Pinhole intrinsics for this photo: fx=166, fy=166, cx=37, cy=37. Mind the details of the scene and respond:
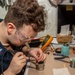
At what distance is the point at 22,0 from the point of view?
3.44ft

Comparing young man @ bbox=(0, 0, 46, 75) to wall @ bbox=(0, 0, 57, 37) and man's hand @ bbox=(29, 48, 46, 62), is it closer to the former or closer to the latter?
man's hand @ bbox=(29, 48, 46, 62)

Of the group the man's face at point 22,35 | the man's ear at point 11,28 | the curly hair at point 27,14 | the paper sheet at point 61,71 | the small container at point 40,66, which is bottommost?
the paper sheet at point 61,71

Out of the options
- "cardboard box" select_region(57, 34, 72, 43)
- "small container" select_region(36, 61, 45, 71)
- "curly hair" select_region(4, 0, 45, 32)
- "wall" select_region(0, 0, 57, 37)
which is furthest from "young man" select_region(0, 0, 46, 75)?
"wall" select_region(0, 0, 57, 37)

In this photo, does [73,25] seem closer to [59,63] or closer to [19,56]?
[59,63]

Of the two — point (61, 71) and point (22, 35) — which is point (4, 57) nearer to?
point (22, 35)

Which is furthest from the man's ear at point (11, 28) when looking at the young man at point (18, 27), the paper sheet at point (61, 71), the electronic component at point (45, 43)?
the electronic component at point (45, 43)

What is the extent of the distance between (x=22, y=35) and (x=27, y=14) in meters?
0.15

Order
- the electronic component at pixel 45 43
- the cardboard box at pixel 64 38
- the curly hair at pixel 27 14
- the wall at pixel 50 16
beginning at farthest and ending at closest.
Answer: the wall at pixel 50 16
the cardboard box at pixel 64 38
the electronic component at pixel 45 43
the curly hair at pixel 27 14

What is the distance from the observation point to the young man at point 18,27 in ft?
3.34

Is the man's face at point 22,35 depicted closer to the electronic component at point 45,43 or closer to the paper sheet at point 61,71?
the paper sheet at point 61,71

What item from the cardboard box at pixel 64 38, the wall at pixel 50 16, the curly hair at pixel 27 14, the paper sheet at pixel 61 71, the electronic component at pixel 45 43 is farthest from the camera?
the wall at pixel 50 16

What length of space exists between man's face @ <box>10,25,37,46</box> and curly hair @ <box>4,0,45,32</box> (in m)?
0.03

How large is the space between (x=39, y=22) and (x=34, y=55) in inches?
15.3

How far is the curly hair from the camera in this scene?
101 centimetres
